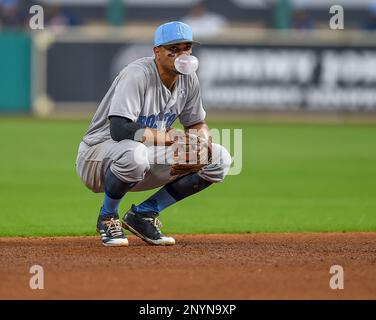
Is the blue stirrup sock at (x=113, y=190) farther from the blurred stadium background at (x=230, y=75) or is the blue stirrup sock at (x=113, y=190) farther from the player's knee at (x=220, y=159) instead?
the blurred stadium background at (x=230, y=75)

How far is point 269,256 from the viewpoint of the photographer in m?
6.89

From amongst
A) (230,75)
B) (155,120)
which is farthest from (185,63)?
(230,75)

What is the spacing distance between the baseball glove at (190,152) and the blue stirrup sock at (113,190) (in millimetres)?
411

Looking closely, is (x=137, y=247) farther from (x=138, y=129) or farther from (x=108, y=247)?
(x=138, y=129)

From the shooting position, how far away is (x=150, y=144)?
7.13m

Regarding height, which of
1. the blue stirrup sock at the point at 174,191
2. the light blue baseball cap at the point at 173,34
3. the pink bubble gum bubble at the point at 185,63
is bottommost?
the blue stirrup sock at the point at 174,191

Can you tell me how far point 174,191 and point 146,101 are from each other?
2.60 ft

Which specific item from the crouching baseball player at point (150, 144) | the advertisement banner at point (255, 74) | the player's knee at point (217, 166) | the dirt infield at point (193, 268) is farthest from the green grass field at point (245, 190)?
the advertisement banner at point (255, 74)

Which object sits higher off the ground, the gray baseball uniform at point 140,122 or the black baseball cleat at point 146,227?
the gray baseball uniform at point 140,122

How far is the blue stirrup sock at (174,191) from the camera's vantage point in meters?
7.43

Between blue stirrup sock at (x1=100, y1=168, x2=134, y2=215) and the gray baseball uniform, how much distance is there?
0.21 feet

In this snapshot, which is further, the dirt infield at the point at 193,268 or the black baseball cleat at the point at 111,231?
the black baseball cleat at the point at 111,231

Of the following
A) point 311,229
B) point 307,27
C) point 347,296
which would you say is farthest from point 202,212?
point 307,27

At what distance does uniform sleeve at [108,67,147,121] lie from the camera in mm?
6871
